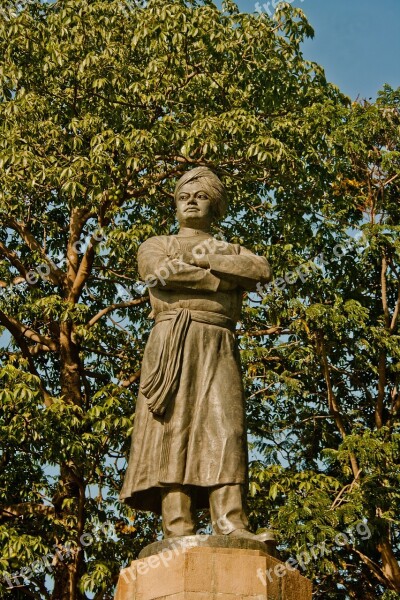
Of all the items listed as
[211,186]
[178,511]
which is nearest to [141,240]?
[211,186]

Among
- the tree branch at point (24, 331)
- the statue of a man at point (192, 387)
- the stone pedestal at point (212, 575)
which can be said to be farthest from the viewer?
the tree branch at point (24, 331)

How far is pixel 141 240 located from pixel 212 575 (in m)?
7.70

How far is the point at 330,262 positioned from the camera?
580 inches

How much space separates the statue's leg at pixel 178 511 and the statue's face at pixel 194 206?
1990 mm

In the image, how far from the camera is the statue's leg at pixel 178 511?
632 centimetres

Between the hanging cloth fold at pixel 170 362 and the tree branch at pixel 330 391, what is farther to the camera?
the tree branch at pixel 330 391

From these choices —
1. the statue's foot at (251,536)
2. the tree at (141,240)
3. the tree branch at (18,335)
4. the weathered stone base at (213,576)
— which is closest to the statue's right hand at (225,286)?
the statue's foot at (251,536)

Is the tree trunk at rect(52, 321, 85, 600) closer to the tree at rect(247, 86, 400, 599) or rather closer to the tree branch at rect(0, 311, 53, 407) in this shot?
the tree branch at rect(0, 311, 53, 407)

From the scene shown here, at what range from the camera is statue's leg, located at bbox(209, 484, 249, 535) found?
246 inches

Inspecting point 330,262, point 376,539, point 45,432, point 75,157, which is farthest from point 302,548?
point 75,157

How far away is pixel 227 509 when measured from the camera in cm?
629

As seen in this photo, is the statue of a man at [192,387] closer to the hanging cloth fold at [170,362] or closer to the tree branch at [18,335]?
the hanging cloth fold at [170,362]

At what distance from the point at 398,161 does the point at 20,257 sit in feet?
20.1

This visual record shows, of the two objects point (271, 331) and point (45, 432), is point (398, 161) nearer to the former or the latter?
point (271, 331)
